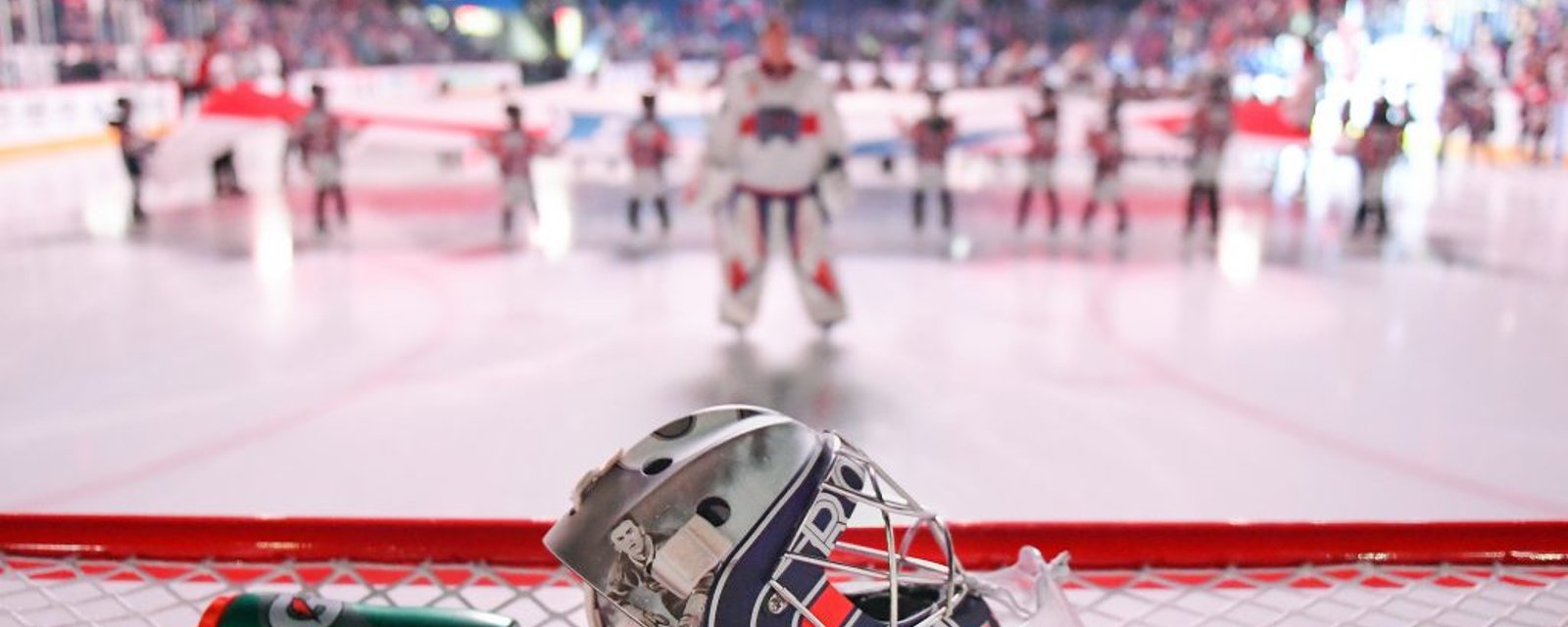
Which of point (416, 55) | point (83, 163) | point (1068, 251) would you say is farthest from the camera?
point (416, 55)

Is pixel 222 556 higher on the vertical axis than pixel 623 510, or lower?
lower

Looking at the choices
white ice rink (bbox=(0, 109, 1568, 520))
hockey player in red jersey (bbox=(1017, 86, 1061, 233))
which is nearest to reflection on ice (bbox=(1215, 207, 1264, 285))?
white ice rink (bbox=(0, 109, 1568, 520))

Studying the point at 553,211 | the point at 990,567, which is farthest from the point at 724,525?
the point at 553,211

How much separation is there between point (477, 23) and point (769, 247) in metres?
17.7

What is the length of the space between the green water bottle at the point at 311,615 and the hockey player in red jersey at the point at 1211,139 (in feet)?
22.9

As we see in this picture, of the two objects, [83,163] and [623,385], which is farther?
[83,163]

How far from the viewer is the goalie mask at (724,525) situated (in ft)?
3.51

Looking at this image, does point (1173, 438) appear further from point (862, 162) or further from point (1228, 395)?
point (862, 162)

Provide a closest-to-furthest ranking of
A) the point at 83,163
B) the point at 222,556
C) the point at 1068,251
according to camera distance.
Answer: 1. the point at 222,556
2. the point at 1068,251
3. the point at 83,163

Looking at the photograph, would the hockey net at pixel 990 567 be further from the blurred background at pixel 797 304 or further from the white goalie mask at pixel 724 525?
the blurred background at pixel 797 304

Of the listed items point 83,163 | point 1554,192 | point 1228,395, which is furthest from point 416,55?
point 1228,395

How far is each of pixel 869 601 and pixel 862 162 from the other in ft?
38.8

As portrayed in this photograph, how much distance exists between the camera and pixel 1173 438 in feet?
11.6

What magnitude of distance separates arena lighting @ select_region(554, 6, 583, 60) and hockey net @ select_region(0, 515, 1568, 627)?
18.7 metres
